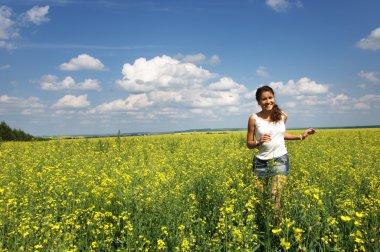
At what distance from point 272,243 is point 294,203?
63cm

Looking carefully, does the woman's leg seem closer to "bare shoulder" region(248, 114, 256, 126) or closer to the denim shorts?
the denim shorts

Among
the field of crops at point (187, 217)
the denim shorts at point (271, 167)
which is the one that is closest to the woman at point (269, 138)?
the denim shorts at point (271, 167)

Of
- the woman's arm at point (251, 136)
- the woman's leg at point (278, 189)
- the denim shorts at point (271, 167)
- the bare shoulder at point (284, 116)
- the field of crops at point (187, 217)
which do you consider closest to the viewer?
the field of crops at point (187, 217)

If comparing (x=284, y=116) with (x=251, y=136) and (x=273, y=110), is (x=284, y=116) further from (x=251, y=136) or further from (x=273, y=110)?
(x=251, y=136)

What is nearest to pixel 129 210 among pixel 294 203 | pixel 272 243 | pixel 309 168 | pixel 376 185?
pixel 272 243

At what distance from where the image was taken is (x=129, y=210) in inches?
186

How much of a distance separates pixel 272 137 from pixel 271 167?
1.62ft

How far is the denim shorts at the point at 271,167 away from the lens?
16.2 ft

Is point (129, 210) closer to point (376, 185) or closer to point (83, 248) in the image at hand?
point (83, 248)

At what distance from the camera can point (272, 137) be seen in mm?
5156

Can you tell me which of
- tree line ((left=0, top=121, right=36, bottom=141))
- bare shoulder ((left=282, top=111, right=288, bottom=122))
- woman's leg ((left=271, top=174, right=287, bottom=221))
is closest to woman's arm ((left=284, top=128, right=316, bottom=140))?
bare shoulder ((left=282, top=111, right=288, bottom=122))

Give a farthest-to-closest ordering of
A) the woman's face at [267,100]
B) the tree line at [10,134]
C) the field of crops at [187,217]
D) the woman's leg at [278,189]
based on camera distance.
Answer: the tree line at [10,134], the woman's face at [267,100], the woman's leg at [278,189], the field of crops at [187,217]

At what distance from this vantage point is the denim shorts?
4926mm

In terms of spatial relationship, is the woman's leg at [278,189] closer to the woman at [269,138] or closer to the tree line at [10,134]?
the woman at [269,138]
